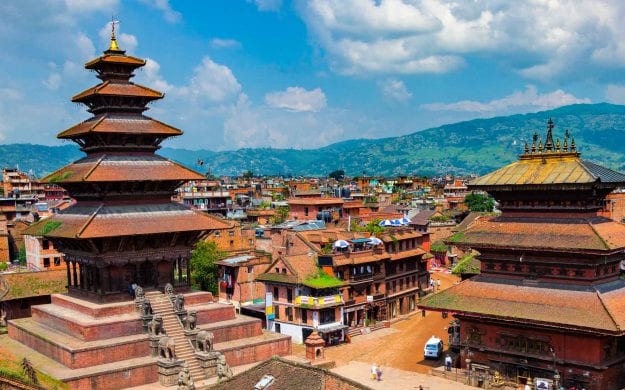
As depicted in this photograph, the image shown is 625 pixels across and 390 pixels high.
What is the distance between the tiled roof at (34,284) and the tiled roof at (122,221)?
275 inches

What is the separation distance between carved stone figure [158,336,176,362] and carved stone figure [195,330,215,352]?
150 cm

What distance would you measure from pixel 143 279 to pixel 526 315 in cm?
2197

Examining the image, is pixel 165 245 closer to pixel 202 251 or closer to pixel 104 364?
pixel 104 364

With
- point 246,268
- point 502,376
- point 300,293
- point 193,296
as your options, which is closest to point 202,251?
point 246,268

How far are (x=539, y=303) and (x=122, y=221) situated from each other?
23254 mm

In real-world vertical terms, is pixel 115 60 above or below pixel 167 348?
above

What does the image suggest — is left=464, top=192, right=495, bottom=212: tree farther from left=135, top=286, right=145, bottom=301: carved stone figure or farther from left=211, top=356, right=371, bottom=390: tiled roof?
left=211, top=356, right=371, bottom=390: tiled roof

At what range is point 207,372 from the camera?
32.9 meters

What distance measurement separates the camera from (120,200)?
3778 centimetres

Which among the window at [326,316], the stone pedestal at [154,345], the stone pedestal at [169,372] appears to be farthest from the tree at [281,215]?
the stone pedestal at [169,372]

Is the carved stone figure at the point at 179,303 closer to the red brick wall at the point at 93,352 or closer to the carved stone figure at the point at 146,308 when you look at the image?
the carved stone figure at the point at 146,308

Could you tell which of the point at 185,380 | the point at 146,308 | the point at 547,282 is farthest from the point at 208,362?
the point at 547,282

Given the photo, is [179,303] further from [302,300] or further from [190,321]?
[302,300]

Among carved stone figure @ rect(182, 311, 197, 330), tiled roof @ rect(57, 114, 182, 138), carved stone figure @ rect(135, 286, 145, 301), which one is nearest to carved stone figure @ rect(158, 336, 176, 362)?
carved stone figure @ rect(182, 311, 197, 330)
